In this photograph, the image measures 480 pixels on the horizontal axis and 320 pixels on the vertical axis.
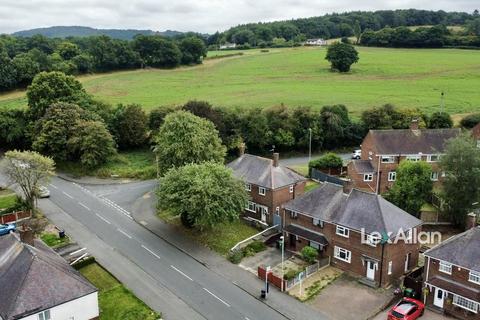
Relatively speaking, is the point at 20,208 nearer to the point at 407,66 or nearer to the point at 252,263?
the point at 252,263

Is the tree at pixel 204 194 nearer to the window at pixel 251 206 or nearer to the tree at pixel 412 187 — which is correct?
the window at pixel 251 206

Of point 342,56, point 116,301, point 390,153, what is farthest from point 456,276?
point 342,56

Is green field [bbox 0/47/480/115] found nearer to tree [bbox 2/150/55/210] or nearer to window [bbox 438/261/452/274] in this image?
tree [bbox 2/150/55/210]

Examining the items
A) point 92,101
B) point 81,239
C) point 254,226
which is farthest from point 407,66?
point 81,239

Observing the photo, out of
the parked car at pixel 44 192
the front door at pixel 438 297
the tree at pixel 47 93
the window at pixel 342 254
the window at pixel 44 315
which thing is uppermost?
the tree at pixel 47 93

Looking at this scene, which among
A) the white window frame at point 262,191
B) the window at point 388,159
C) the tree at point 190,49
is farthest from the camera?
the tree at point 190,49

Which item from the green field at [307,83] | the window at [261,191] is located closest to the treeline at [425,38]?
the green field at [307,83]
